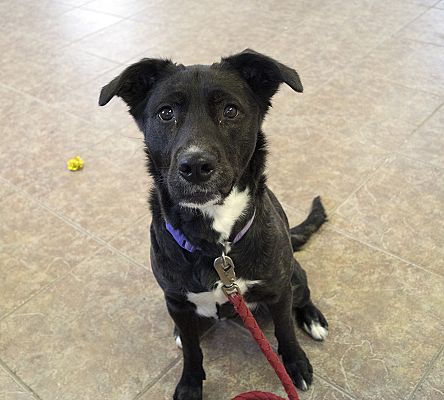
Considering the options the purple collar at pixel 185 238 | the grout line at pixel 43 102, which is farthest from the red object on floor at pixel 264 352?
the grout line at pixel 43 102

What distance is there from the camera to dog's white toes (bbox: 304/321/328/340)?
181 centimetres

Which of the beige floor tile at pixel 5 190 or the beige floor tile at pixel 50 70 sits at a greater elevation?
the beige floor tile at pixel 5 190

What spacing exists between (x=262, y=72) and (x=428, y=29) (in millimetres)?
2873

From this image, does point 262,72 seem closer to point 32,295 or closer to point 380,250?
point 380,250

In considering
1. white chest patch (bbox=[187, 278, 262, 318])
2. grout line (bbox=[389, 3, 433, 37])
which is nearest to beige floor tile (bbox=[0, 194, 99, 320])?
white chest patch (bbox=[187, 278, 262, 318])

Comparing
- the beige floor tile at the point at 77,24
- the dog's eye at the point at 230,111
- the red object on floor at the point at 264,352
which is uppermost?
the dog's eye at the point at 230,111

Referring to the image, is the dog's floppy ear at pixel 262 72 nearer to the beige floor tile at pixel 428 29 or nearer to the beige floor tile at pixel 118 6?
the beige floor tile at pixel 428 29

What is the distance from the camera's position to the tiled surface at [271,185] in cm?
178

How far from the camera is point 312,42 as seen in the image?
3744mm

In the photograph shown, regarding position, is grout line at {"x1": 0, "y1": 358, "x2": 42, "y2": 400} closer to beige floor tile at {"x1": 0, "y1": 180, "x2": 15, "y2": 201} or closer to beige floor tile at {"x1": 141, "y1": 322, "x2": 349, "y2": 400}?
beige floor tile at {"x1": 141, "y1": 322, "x2": 349, "y2": 400}

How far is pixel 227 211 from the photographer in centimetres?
145

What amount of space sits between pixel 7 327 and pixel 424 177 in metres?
1.99

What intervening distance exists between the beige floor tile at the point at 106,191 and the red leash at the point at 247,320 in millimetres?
1035

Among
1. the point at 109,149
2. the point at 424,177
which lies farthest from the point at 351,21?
the point at 109,149
